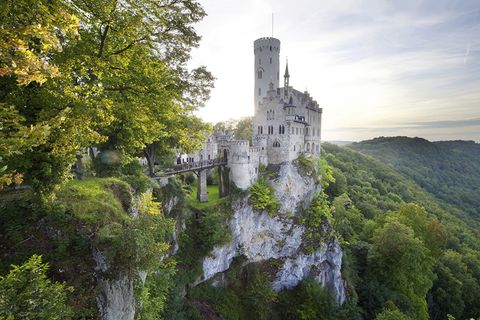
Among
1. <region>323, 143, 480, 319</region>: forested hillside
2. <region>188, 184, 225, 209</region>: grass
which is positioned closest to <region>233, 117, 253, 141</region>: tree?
<region>188, 184, 225, 209</region>: grass

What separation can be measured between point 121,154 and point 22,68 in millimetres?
11737

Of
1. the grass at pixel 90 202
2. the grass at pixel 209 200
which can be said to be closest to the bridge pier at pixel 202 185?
the grass at pixel 209 200

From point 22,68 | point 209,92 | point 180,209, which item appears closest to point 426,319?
point 180,209

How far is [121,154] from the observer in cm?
1474

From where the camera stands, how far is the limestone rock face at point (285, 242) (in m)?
27.6

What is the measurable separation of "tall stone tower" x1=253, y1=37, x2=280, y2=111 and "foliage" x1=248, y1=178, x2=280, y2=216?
13.9m

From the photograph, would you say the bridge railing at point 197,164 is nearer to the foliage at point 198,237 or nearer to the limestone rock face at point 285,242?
the foliage at point 198,237

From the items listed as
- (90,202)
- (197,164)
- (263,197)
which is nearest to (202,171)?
(197,164)

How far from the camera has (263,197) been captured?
1135 inches

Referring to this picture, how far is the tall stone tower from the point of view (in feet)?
123

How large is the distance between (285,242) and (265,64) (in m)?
25.5

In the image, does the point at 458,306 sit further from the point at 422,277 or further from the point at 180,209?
the point at 180,209

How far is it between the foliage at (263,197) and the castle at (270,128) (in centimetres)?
90

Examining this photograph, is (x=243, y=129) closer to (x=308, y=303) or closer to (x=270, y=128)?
(x=270, y=128)
